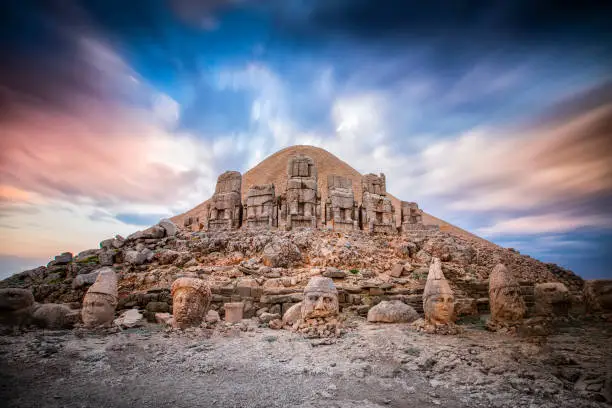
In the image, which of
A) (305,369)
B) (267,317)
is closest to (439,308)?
(305,369)

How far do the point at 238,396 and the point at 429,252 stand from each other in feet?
39.9

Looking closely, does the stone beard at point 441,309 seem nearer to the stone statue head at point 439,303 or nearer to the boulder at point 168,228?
the stone statue head at point 439,303

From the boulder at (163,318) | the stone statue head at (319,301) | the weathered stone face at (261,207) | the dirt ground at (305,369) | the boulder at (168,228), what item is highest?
the weathered stone face at (261,207)

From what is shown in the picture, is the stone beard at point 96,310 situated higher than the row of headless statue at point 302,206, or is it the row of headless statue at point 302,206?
the row of headless statue at point 302,206

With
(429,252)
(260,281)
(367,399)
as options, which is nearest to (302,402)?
(367,399)

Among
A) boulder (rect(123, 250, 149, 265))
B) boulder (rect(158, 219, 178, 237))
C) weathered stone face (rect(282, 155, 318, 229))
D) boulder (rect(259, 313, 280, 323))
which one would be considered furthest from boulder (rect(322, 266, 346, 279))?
boulder (rect(158, 219, 178, 237))

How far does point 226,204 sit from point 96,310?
10631mm

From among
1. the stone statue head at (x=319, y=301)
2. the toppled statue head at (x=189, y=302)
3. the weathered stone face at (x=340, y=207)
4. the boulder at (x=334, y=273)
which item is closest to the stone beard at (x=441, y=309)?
the stone statue head at (x=319, y=301)

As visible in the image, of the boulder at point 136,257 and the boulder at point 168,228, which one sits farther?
the boulder at point 168,228

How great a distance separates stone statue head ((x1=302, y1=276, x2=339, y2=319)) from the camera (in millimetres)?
8578

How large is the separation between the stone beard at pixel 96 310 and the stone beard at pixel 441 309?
868cm

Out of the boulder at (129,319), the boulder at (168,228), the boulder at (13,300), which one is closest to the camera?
the boulder at (13,300)

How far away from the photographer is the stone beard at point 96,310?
8.68 meters

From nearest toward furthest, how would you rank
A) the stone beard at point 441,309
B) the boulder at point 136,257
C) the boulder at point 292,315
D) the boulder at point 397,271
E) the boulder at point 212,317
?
the stone beard at point 441,309 < the boulder at point 212,317 < the boulder at point 292,315 < the boulder at point 397,271 < the boulder at point 136,257
